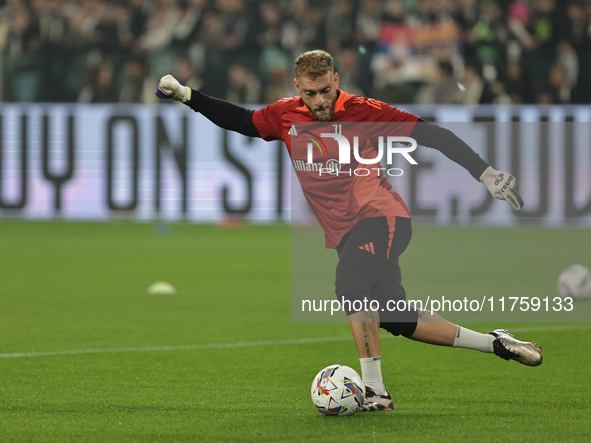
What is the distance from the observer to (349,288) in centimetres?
579

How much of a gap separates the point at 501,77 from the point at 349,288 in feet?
41.1

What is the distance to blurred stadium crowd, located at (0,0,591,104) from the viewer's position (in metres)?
Result: 17.6

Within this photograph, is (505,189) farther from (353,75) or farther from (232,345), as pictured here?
(353,75)

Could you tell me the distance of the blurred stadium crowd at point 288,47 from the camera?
1761 centimetres

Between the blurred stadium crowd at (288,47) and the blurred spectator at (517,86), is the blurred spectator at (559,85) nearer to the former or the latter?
the blurred stadium crowd at (288,47)

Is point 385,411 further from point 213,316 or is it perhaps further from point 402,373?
point 213,316

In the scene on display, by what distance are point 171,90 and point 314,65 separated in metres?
0.92

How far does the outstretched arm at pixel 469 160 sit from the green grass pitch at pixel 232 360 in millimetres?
1125

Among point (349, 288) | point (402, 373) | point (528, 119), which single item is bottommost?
point (402, 373)

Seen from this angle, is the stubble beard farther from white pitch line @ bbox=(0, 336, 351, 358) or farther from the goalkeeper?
white pitch line @ bbox=(0, 336, 351, 358)

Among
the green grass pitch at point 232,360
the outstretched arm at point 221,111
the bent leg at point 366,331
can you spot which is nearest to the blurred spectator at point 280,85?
the green grass pitch at point 232,360

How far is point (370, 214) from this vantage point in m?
5.97

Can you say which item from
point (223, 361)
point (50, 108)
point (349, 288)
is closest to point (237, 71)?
point (50, 108)

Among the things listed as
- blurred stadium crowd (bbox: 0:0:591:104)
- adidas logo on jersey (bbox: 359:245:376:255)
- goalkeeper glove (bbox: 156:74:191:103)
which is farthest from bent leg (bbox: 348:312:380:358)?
blurred stadium crowd (bbox: 0:0:591:104)
